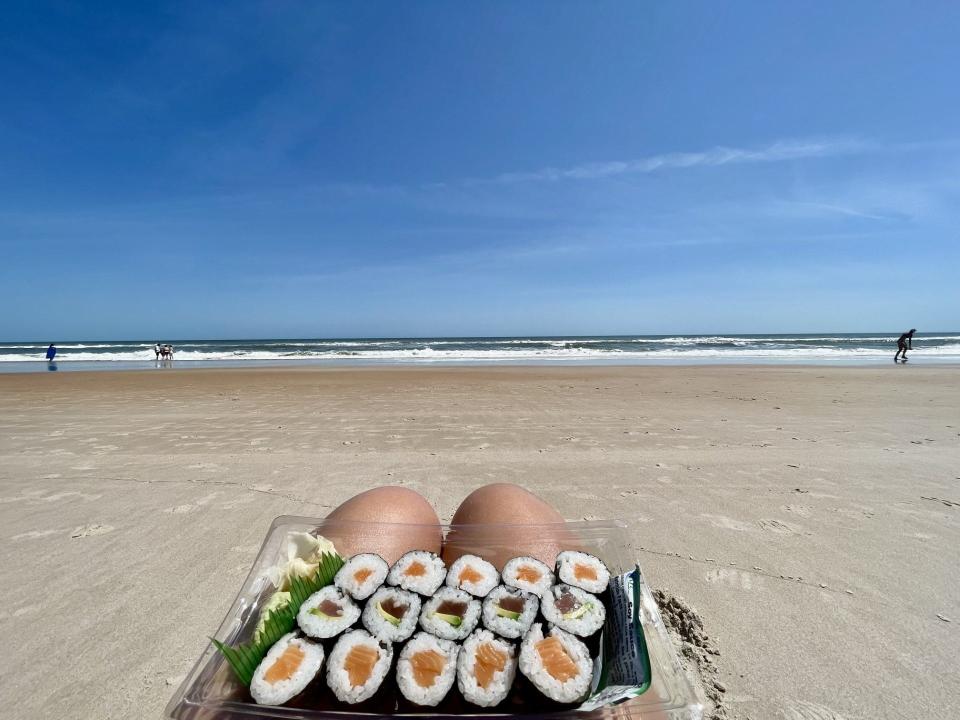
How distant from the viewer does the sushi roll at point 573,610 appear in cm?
123

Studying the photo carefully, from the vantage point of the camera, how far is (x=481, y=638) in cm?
118

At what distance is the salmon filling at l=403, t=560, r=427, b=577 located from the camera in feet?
4.68

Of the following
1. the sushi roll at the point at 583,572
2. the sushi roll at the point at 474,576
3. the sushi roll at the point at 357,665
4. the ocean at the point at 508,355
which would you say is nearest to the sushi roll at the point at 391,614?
the sushi roll at the point at 357,665

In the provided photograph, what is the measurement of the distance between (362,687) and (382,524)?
0.70 m

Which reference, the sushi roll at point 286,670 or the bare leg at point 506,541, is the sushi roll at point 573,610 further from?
the sushi roll at point 286,670

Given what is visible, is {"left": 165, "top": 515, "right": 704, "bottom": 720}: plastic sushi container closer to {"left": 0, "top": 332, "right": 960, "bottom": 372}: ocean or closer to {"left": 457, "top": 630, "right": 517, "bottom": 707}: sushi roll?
{"left": 457, "top": 630, "right": 517, "bottom": 707}: sushi roll

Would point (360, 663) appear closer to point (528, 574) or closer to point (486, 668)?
point (486, 668)

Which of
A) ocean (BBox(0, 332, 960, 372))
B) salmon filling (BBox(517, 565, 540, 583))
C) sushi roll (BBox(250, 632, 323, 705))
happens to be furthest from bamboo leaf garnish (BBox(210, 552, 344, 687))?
ocean (BBox(0, 332, 960, 372))

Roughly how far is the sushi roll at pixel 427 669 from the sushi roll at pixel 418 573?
0.62 feet

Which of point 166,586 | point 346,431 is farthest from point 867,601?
point 346,431

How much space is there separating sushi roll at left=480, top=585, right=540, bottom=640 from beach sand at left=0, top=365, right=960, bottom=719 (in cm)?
63

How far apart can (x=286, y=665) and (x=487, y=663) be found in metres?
0.48

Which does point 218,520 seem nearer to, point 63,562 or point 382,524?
point 63,562

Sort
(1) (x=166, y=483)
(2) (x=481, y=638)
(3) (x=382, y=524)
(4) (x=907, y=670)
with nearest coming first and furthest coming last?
1. (2) (x=481, y=638)
2. (3) (x=382, y=524)
3. (4) (x=907, y=670)
4. (1) (x=166, y=483)
